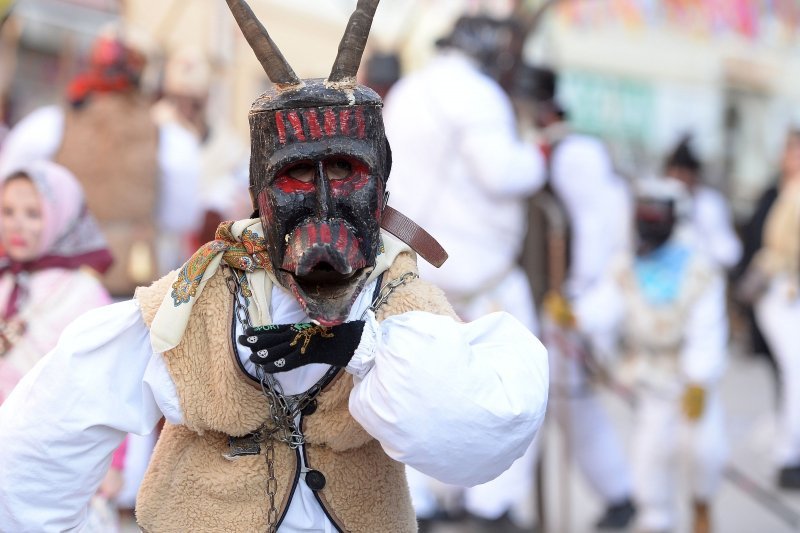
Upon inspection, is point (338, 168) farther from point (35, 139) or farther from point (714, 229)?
point (714, 229)

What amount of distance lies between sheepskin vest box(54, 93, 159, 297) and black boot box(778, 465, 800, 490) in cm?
366

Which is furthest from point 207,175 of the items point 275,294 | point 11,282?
point 275,294

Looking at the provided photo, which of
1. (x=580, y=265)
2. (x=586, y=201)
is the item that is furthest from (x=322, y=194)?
(x=580, y=265)

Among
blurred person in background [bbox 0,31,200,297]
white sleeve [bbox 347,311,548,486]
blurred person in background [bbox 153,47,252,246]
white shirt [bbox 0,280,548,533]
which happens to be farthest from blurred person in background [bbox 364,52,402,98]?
white sleeve [bbox 347,311,548,486]

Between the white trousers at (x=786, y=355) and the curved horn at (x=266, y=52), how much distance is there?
18.2 ft

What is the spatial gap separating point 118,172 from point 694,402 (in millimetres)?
2707

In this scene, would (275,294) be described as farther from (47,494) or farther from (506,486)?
(506,486)

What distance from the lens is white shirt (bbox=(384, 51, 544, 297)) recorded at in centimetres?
570

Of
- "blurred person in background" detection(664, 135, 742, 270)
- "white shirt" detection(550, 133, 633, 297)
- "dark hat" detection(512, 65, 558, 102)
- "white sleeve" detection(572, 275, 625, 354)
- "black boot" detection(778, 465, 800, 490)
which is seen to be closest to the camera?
"white sleeve" detection(572, 275, 625, 354)

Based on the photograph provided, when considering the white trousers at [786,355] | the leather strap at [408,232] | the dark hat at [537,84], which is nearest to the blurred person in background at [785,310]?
the white trousers at [786,355]

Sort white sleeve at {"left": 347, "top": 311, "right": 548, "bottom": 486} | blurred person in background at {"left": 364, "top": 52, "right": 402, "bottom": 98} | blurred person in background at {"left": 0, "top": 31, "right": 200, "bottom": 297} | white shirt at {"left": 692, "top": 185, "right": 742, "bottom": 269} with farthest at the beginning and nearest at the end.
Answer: white shirt at {"left": 692, "top": 185, "right": 742, "bottom": 269} → blurred person in background at {"left": 364, "top": 52, "right": 402, "bottom": 98} → blurred person in background at {"left": 0, "top": 31, "right": 200, "bottom": 297} → white sleeve at {"left": 347, "top": 311, "right": 548, "bottom": 486}

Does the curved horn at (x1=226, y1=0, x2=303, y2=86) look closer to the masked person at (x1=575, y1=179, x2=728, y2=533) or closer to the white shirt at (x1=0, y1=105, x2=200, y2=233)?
the white shirt at (x1=0, y1=105, x2=200, y2=233)

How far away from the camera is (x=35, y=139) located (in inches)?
225

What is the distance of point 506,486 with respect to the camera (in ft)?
19.1
